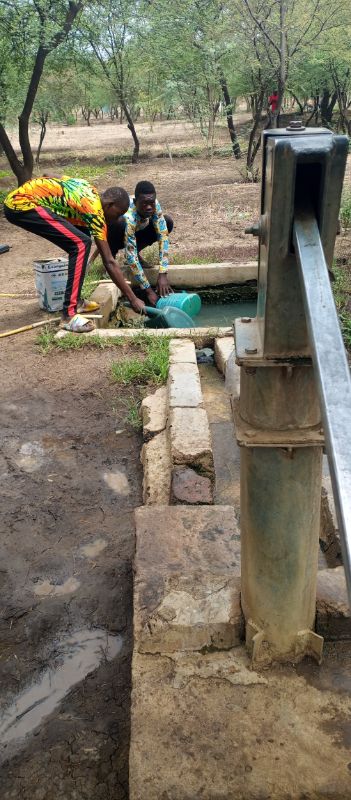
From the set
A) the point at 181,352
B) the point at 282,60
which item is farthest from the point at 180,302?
the point at 282,60

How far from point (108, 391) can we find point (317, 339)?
10.8ft

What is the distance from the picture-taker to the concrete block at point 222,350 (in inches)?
173

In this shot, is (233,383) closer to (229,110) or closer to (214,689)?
(214,689)

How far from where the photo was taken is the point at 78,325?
492 centimetres

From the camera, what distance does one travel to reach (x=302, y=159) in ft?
3.24

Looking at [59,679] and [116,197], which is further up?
[116,197]

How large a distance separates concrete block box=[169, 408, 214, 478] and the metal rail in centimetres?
192

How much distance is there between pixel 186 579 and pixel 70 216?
3.93 m

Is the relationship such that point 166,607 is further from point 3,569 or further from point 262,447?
point 3,569

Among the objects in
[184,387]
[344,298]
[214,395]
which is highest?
[184,387]

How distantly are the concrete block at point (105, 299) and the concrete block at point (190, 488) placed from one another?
109 inches

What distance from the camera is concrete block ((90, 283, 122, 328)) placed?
5489 millimetres

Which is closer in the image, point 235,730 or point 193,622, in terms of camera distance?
point 235,730

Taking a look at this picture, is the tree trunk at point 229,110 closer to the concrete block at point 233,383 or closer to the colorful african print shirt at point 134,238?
the colorful african print shirt at point 134,238
